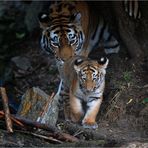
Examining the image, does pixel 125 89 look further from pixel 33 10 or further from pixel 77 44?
pixel 33 10

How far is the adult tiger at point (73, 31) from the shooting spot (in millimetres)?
8773

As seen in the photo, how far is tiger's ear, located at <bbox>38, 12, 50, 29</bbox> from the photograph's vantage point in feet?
29.6

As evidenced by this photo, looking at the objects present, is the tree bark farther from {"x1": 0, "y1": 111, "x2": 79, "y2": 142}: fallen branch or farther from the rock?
{"x1": 0, "y1": 111, "x2": 79, "y2": 142}: fallen branch

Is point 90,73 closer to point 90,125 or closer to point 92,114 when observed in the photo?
point 92,114

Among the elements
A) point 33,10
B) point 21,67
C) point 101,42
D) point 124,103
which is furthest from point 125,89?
point 33,10

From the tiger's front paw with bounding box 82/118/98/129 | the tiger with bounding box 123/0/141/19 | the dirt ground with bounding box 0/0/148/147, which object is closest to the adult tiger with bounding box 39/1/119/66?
the dirt ground with bounding box 0/0/148/147

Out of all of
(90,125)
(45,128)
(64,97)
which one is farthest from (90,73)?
(45,128)

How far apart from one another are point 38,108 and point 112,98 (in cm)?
116

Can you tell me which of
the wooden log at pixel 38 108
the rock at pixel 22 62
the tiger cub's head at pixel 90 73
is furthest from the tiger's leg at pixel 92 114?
the rock at pixel 22 62

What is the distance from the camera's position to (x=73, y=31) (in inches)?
356

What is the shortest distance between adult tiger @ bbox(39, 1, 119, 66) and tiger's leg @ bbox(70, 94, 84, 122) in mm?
824

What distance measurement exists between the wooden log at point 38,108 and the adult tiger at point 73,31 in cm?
95

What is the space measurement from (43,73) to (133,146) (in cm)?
410

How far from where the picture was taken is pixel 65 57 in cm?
849
